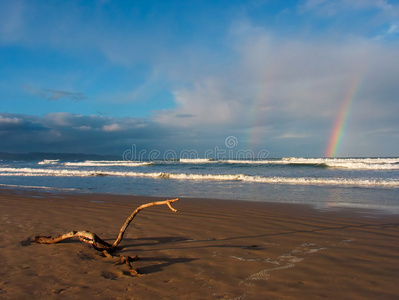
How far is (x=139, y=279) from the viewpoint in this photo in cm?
338

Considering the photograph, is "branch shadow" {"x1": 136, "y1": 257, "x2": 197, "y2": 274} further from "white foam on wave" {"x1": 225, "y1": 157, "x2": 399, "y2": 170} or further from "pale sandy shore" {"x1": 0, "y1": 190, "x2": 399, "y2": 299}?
"white foam on wave" {"x1": 225, "y1": 157, "x2": 399, "y2": 170}

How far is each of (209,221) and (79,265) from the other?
12.1 feet

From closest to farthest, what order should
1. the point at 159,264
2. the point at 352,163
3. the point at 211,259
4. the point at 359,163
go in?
the point at 159,264 < the point at 211,259 < the point at 359,163 < the point at 352,163

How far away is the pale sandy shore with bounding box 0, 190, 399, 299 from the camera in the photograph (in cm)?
311

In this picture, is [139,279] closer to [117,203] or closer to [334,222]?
[334,222]

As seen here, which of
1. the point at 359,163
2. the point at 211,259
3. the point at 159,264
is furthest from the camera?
the point at 359,163

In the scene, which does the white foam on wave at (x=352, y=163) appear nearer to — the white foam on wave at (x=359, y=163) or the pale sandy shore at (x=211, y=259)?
the white foam on wave at (x=359, y=163)

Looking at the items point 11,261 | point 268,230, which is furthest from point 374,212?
point 11,261

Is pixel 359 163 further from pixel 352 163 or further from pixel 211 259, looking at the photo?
pixel 211 259

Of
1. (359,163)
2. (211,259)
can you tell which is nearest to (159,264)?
(211,259)

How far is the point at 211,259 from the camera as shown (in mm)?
4121

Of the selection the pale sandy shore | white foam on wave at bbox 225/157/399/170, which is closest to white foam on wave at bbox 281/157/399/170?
white foam on wave at bbox 225/157/399/170

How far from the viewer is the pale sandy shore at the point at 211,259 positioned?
3.11 metres

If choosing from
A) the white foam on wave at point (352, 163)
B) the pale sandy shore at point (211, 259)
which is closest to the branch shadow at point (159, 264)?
the pale sandy shore at point (211, 259)
